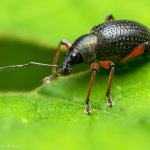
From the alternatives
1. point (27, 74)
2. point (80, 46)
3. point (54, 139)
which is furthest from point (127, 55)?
point (54, 139)

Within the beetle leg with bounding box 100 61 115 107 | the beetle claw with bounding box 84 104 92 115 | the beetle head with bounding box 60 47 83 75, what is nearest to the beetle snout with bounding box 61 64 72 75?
the beetle head with bounding box 60 47 83 75

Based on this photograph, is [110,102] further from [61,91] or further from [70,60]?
[70,60]

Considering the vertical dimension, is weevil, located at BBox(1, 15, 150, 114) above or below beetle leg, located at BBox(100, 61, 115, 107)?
above

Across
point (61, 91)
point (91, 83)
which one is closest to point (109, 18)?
point (91, 83)

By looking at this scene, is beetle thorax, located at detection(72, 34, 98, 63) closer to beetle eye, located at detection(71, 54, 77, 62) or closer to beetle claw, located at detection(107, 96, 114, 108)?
beetle eye, located at detection(71, 54, 77, 62)

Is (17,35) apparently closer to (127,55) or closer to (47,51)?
(47,51)

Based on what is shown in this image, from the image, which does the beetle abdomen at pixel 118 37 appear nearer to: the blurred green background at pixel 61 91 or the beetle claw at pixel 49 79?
the blurred green background at pixel 61 91
